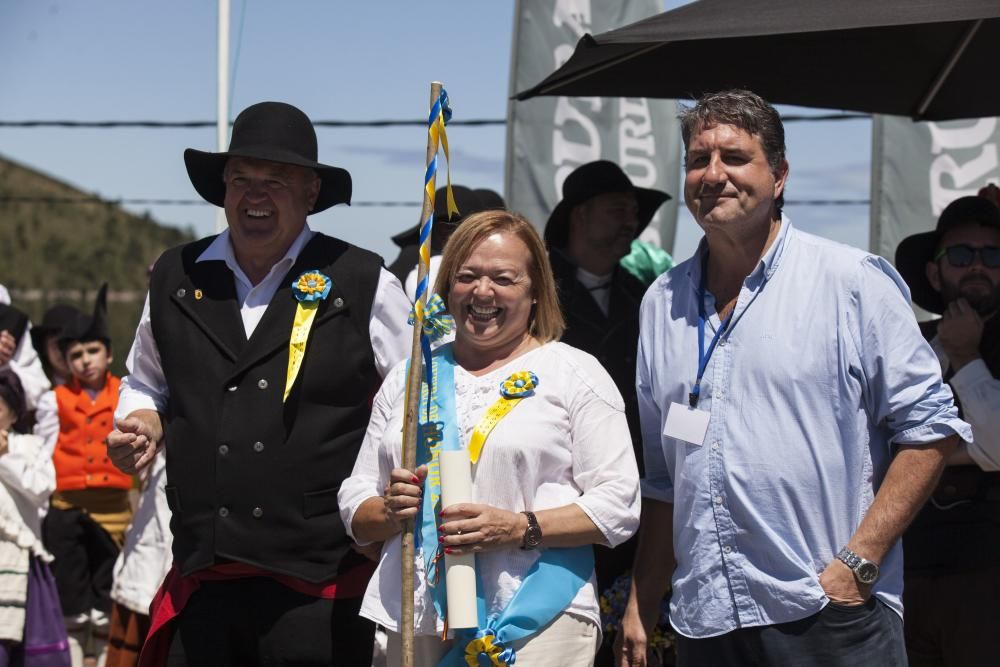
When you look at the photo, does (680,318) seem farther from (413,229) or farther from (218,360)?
(413,229)

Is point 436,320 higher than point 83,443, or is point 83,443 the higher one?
point 436,320

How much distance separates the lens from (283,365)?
3.87 metres

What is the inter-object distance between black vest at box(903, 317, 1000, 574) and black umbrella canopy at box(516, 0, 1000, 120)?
113cm

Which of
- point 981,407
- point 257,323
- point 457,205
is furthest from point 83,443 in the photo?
point 981,407

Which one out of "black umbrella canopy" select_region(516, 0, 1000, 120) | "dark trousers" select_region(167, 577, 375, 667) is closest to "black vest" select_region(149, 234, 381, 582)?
"dark trousers" select_region(167, 577, 375, 667)

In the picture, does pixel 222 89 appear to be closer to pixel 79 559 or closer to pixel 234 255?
pixel 234 255

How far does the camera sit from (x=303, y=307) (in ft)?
12.9

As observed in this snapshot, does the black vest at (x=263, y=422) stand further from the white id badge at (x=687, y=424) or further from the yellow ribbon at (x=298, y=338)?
the white id badge at (x=687, y=424)

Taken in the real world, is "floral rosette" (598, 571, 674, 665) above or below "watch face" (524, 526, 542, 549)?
below

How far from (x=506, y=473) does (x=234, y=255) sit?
120cm

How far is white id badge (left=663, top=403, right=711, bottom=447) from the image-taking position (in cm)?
334

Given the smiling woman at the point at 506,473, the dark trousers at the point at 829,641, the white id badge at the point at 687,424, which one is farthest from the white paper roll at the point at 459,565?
the dark trousers at the point at 829,641

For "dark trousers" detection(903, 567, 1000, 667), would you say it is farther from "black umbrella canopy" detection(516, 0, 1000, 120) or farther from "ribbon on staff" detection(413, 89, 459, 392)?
"ribbon on staff" detection(413, 89, 459, 392)

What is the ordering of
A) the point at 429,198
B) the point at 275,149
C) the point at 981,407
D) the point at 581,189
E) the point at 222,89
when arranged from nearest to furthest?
the point at 429,198 < the point at 275,149 < the point at 981,407 < the point at 581,189 < the point at 222,89
